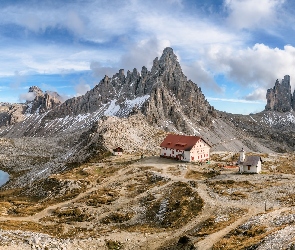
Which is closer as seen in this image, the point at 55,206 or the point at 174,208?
the point at 174,208

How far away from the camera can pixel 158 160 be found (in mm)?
102000

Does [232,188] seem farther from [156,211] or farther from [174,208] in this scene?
[156,211]

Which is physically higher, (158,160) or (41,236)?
(158,160)

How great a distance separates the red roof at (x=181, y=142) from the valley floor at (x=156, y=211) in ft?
25.6

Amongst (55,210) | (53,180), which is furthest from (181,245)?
(53,180)

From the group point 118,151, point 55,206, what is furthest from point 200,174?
point 118,151

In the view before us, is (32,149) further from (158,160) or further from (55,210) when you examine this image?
(55,210)

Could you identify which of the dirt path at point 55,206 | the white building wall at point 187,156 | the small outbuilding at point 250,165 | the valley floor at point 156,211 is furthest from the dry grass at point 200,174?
the dirt path at point 55,206

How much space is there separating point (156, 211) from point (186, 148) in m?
44.7

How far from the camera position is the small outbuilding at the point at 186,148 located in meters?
99.0

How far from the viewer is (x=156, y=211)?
186 feet

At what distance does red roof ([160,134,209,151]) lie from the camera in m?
99.6

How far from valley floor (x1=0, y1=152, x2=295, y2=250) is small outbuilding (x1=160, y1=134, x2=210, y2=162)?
6.08 m

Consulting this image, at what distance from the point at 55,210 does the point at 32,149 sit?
138 metres
